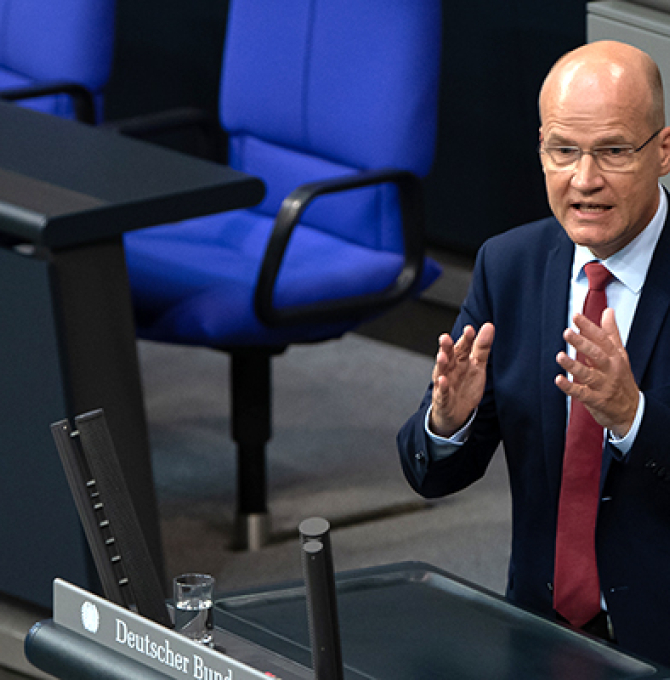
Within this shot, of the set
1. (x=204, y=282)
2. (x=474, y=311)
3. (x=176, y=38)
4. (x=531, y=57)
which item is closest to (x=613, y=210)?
(x=474, y=311)

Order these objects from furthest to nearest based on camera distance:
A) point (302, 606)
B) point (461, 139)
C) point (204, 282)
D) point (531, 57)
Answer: point (461, 139) → point (531, 57) → point (204, 282) → point (302, 606)

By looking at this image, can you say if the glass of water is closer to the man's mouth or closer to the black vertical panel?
the man's mouth

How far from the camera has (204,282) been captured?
3.12 meters

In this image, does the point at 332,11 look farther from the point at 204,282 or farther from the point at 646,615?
the point at 646,615

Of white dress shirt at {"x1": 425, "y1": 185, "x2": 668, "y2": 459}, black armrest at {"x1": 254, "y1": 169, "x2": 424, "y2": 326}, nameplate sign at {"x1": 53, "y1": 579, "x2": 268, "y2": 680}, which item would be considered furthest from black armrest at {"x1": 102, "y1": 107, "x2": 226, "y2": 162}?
nameplate sign at {"x1": 53, "y1": 579, "x2": 268, "y2": 680}

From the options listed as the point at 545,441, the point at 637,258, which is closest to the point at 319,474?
the point at 545,441

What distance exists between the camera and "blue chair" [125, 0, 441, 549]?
3.05 meters

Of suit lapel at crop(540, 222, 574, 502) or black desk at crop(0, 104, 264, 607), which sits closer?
suit lapel at crop(540, 222, 574, 502)

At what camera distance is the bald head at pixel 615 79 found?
5.38 feet

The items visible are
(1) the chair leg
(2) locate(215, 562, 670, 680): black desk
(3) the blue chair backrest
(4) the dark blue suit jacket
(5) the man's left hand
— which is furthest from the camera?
(1) the chair leg

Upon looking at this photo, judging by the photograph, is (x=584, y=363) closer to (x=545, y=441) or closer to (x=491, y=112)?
(x=545, y=441)

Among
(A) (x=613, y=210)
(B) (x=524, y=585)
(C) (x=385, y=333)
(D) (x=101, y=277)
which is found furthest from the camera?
(C) (x=385, y=333)

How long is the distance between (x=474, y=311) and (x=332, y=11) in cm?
154

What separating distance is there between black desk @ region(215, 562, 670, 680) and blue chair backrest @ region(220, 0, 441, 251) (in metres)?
1.68
